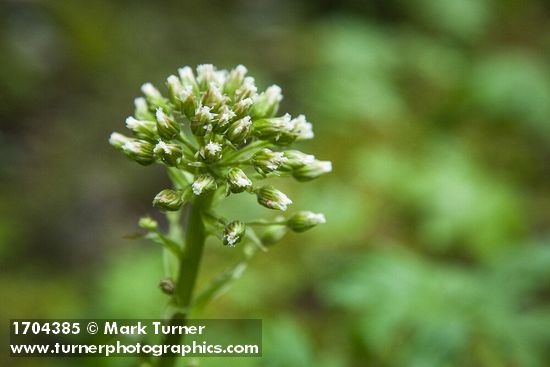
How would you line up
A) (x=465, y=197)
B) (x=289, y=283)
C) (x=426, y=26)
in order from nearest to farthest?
(x=289, y=283), (x=465, y=197), (x=426, y=26)

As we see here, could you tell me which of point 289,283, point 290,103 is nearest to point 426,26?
point 290,103

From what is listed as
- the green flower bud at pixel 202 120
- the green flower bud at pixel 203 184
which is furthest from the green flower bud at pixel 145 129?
the green flower bud at pixel 203 184

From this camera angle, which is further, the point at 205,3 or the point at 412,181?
the point at 205,3

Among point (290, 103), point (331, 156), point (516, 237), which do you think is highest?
point (290, 103)

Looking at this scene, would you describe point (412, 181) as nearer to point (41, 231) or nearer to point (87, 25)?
point (41, 231)

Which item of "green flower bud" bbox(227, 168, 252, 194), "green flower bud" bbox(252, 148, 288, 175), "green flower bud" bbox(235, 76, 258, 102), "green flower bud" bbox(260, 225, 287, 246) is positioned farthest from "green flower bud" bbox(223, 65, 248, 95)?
"green flower bud" bbox(260, 225, 287, 246)

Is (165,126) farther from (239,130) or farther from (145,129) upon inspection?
(239,130)

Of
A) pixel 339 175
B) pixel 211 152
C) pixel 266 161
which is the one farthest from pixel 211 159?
pixel 339 175

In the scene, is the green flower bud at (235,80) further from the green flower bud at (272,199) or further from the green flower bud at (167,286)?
the green flower bud at (167,286)
